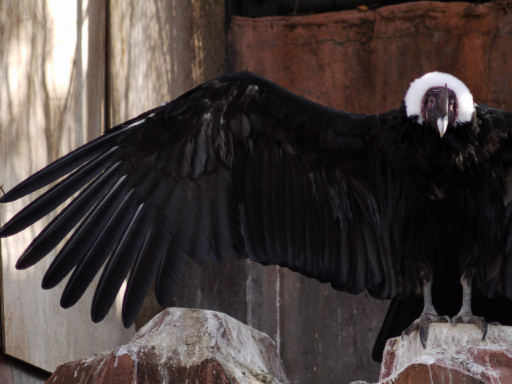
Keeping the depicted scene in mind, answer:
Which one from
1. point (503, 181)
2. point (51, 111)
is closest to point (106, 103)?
point (51, 111)

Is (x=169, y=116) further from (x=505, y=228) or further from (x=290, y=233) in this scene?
(x=505, y=228)

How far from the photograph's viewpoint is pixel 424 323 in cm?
396

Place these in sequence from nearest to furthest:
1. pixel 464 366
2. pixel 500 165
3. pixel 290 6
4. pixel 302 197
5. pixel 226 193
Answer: pixel 464 366, pixel 500 165, pixel 226 193, pixel 302 197, pixel 290 6

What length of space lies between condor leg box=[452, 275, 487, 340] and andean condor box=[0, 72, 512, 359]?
1cm

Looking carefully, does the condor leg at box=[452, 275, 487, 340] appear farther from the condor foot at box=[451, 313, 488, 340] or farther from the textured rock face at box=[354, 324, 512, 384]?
the textured rock face at box=[354, 324, 512, 384]

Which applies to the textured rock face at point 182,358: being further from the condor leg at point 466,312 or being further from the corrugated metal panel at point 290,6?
the corrugated metal panel at point 290,6

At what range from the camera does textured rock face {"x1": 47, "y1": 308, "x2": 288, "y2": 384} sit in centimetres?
288

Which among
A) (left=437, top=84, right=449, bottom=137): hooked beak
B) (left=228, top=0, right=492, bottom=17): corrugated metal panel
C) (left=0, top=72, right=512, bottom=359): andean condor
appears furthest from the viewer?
(left=228, top=0, right=492, bottom=17): corrugated metal panel

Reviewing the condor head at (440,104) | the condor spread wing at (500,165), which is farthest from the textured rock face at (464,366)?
the condor head at (440,104)

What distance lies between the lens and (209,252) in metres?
4.35

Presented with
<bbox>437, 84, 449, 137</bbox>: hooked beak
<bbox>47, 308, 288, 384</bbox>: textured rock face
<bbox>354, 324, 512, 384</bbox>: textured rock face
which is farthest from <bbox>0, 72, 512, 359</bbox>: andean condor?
<bbox>47, 308, 288, 384</bbox>: textured rock face

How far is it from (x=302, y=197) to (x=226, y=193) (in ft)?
1.20

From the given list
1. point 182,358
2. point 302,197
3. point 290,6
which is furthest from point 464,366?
point 290,6

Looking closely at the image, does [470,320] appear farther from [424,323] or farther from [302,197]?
[302,197]
